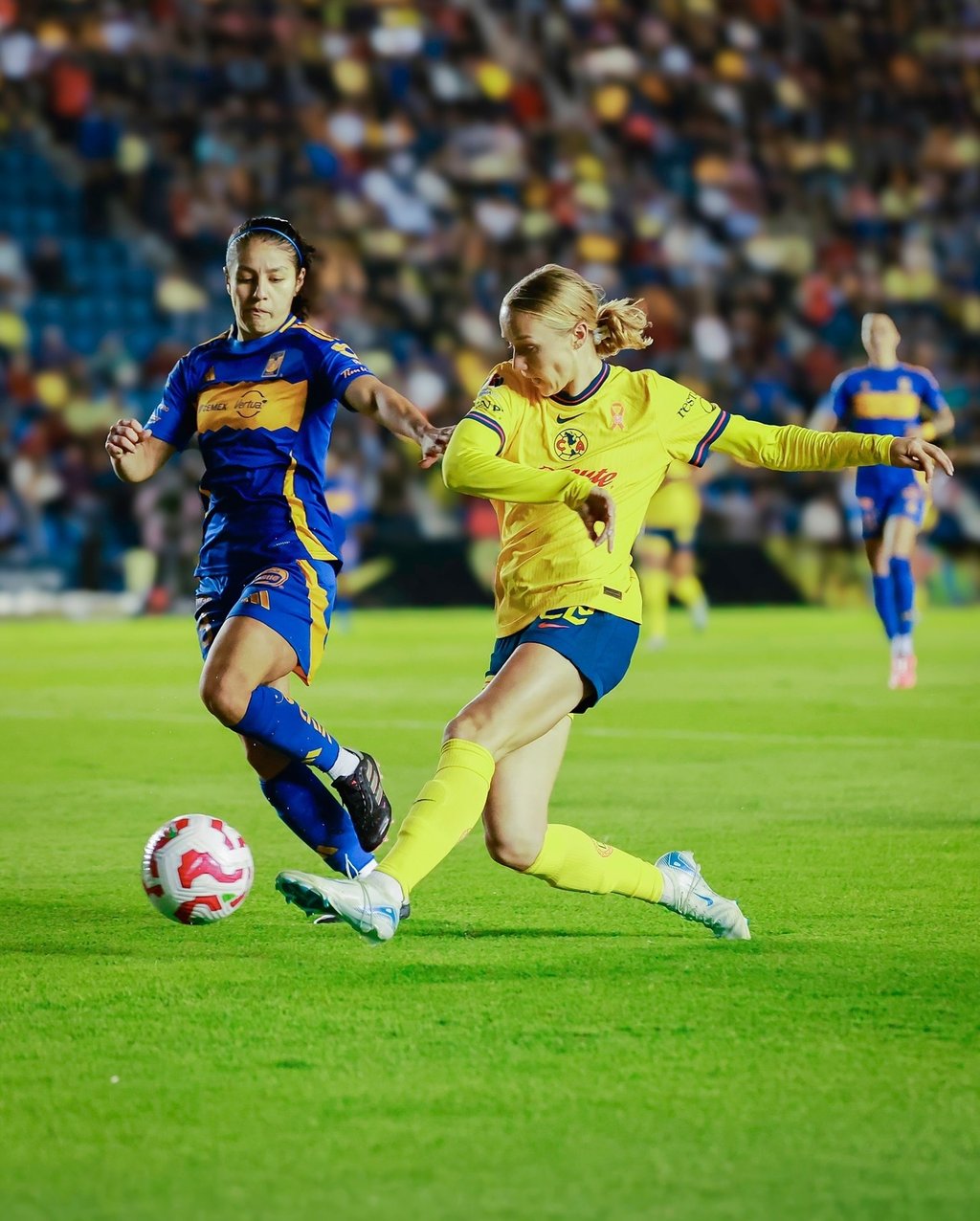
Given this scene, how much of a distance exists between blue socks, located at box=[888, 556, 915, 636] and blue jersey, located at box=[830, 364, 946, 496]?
1.78ft

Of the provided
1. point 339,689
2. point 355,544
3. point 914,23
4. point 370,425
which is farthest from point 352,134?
point 339,689

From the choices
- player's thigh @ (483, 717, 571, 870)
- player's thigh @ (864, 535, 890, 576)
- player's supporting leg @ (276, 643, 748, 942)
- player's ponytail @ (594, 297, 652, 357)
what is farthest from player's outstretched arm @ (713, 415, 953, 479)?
player's thigh @ (864, 535, 890, 576)

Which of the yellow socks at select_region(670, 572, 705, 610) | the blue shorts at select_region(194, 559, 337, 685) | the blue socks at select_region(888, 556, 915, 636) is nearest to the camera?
the blue shorts at select_region(194, 559, 337, 685)

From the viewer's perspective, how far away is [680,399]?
A: 191 inches

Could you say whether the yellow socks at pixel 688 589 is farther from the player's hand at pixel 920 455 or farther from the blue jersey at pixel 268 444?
the player's hand at pixel 920 455

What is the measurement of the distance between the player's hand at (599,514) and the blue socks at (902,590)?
27.6ft

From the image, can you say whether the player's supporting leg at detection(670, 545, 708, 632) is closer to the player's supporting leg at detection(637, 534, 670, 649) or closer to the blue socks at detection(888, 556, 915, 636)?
the player's supporting leg at detection(637, 534, 670, 649)

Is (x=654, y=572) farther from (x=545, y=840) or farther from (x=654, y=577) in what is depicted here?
(x=545, y=840)

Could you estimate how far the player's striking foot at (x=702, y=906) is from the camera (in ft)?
15.8

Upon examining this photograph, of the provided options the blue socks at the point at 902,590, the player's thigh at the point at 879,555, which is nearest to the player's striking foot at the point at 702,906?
the blue socks at the point at 902,590

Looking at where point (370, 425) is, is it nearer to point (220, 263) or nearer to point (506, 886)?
point (220, 263)

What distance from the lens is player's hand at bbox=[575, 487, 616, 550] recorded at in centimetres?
414

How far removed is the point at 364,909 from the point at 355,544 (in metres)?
17.7

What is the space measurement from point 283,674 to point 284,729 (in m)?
0.19
